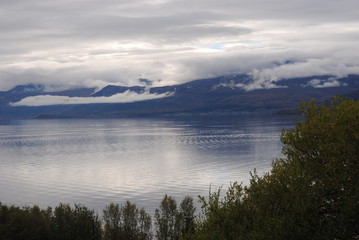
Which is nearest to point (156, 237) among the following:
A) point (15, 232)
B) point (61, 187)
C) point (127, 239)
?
point (127, 239)

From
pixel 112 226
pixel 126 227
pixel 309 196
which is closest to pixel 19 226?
pixel 112 226

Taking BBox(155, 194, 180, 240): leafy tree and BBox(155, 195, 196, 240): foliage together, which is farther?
BBox(155, 195, 196, 240): foliage

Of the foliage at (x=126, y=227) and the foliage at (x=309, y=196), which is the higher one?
the foliage at (x=309, y=196)

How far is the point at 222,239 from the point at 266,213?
11.4 ft

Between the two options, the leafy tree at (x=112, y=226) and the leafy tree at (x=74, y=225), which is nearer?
the leafy tree at (x=74, y=225)

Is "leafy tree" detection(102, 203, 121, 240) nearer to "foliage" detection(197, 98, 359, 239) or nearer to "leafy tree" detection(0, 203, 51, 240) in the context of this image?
"leafy tree" detection(0, 203, 51, 240)

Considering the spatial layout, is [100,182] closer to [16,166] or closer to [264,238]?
[16,166]

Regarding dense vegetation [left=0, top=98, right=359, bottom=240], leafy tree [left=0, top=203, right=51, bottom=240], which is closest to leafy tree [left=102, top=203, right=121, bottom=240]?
leafy tree [left=0, top=203, right=51, bottom=240]

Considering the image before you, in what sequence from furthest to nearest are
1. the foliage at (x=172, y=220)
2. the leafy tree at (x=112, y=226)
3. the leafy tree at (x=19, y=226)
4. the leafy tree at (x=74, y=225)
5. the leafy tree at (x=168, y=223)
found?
the foliage at (x=172, y=220)
the leafy tree at (x=168, y=223)
the leafy tree at (x=112, y=226)
the leafy tree at (x=74, y=225)
the leafy tree at (x=19, y=226)

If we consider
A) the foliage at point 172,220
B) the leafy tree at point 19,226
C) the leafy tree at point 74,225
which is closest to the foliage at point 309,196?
the leafy tree at point 19,226

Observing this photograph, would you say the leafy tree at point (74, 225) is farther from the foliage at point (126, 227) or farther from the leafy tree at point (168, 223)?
the leafy tree at point (168, 223)

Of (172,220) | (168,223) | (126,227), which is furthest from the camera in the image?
(168,223)

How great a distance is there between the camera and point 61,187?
441 feet

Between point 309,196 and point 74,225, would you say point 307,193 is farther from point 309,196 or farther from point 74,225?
point 74,225
